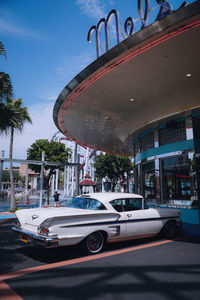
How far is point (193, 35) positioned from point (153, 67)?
1.84 m

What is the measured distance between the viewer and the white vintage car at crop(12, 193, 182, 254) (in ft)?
17.1

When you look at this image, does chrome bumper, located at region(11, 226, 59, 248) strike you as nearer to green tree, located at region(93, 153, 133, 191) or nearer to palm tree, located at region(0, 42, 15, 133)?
palm tree, located at region(0, 42, 15, 133)

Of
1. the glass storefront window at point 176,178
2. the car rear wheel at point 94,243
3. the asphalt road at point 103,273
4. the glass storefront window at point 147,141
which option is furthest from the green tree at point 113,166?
the car rear wheel at point 94,243

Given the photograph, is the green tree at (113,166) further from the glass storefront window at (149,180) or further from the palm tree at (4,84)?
the palm tree at (4,84)

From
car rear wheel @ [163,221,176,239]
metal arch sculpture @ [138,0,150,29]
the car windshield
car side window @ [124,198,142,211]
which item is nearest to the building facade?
car rear wheel @ [163,221,176,239]

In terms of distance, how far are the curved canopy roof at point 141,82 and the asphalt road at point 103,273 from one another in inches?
229

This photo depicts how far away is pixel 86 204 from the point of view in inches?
260

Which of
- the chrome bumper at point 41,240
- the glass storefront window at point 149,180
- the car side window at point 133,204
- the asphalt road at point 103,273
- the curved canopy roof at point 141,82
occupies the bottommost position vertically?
the asphalt road at point 103,273

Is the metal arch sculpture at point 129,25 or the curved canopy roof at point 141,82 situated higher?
the metal arch sculpture at point 129,25

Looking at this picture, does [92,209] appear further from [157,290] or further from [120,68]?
[120,68]

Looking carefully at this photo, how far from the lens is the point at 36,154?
979 inches

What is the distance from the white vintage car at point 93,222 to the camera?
5199 millimetres

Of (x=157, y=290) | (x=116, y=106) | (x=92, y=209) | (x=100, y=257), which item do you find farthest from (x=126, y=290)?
(x=116, y=106)

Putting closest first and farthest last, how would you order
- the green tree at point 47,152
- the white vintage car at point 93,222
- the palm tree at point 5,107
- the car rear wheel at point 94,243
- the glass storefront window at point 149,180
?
the white vintage car at point 93,222, the car rear wheel at point 94,243, the palm tree at point 5,107, the glass storefront window at point 149,180, the green tree at point 47,152
